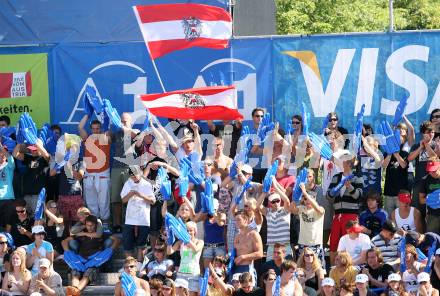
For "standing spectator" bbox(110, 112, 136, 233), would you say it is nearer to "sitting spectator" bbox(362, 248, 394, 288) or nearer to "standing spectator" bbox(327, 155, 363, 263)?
"standing spectator" bbox(327, 155, 363, 263)

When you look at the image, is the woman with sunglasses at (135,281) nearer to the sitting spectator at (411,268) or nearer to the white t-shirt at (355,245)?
the white t-shirt at (355,245)

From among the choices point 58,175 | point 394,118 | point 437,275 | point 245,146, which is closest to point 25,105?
point 58,175

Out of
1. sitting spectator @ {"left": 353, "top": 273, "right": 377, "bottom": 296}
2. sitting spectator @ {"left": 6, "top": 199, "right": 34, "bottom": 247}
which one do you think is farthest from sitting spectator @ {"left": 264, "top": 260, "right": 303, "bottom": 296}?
sitting spectator @ {"left": 6, "top": 199, "right": 34, "bottom": 247}

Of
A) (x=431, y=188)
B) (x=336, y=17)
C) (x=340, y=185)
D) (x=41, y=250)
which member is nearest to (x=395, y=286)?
(x=431, y=188)

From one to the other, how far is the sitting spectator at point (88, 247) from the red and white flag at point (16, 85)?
297 cm

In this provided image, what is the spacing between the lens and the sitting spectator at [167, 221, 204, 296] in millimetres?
17031

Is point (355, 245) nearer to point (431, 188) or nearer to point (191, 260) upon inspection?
point (431, 188)

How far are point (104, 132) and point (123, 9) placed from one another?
220 centimetres

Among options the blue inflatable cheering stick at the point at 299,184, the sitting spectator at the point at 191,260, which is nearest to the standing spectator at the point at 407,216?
the blue inflatable cheering stick at the point at 299,184

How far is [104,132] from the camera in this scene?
19156mm

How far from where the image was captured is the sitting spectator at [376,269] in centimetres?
1647

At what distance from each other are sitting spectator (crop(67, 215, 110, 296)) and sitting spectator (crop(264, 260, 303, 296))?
2.91 m

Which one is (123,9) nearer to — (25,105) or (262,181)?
(25,105)

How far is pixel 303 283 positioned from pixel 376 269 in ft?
3.12
